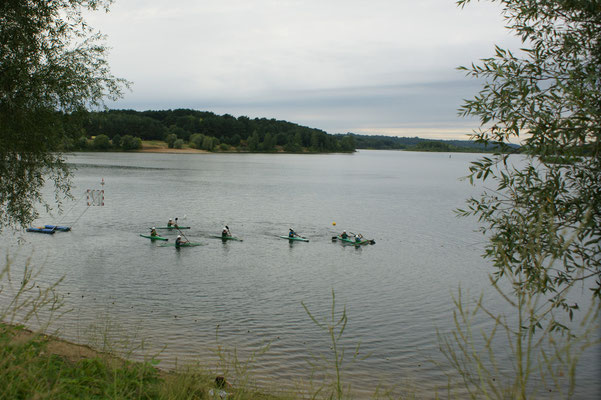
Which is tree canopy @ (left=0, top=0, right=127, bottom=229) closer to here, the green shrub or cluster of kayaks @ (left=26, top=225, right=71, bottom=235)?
cluster of kayaks @ (left=26, top=225, right=71, bottom=235)

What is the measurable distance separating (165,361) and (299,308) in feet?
24.3

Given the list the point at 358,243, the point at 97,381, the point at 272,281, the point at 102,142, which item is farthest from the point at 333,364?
the point at 102,142

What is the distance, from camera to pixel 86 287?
67.7ft

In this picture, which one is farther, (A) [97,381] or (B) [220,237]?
(B) [220,237]

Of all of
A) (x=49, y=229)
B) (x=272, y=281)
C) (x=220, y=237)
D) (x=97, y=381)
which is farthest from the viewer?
(x=220, y=237)

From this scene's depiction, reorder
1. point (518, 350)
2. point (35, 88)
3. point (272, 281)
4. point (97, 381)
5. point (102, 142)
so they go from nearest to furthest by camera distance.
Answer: point (518, 350) → point (97, 381) → point (35, 88) → point (272, 281) → point (102, 142)

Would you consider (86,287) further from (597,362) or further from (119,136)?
(119,136)

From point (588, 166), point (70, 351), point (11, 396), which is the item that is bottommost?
point (70, 351)

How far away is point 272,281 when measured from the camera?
76.5 feet

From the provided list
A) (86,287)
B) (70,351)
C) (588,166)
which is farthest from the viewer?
(86,287)

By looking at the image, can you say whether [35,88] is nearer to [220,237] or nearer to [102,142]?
[220,237]

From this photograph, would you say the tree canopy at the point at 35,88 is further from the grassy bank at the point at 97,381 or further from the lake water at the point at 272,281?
the grassy bank at the point at 97,381

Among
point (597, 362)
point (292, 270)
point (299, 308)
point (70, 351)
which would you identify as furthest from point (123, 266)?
point (597, 362)

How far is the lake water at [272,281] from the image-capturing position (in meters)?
14.5
